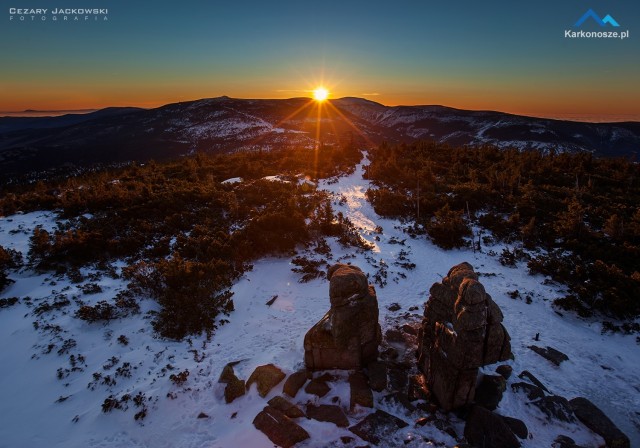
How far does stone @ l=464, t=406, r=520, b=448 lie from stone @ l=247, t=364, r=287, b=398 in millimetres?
5529

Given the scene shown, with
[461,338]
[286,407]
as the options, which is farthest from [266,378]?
[461,338]

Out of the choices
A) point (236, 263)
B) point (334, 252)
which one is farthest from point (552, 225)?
point (236, 263)

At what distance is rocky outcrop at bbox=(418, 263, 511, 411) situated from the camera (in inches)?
322

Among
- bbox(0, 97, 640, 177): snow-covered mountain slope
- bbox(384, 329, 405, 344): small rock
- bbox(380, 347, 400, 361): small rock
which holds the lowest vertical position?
bbox(380, 347, 400, 361): small rock

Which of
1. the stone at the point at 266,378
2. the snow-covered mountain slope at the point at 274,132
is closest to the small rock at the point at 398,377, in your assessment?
the stone at the point at 266,378

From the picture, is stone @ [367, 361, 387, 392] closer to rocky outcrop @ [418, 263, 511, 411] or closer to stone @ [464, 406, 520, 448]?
rocky outcrop @ [418, 263, 511, 411]

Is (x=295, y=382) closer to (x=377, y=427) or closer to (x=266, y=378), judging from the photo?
(x=266, y=378)

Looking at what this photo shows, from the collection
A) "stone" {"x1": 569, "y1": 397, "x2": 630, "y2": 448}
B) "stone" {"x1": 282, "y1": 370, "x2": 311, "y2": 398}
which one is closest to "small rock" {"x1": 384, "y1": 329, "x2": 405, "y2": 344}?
"stone" {"x1": 282, "y1": 370, "x2": 311, "y2": 398}

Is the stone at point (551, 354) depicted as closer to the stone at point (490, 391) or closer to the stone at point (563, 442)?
the stone at point (490, 391)

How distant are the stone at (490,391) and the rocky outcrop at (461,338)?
0.52 metres

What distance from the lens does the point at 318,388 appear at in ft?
31.6

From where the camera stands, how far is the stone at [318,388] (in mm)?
9547

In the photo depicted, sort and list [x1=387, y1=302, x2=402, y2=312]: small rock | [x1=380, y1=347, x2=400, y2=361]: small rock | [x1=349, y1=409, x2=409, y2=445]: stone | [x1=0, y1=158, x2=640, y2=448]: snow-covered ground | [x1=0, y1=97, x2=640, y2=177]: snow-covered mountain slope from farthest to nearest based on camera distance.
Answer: [x1=0, y1=97, x2=640, y2=177]: snow-covered mountain slope
[x1=387, y1=302, x2=402, y2=312]: small rock
[x1=380, y1=347, x2=400, y2=361]: small rock
[x1=0, y1=158, x2=640, y2=448]: snow-covered ground
[x1=349, y1=409, x2=409, y2=445]: stone

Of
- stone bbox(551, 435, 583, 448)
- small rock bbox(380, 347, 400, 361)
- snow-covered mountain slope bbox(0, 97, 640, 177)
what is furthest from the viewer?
snow-covered mountain slope bbox(0, 97, 640, 177)
